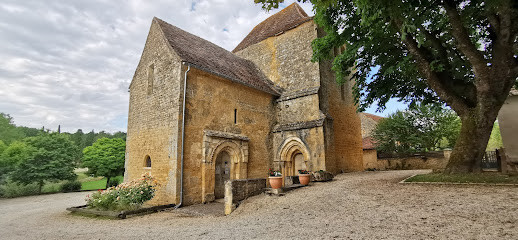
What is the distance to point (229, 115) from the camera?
12.8 metres

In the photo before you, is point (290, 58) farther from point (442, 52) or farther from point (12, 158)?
point (12, 158)

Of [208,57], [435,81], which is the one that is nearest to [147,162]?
[208,57]

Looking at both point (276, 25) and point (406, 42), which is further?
point (276, 25)

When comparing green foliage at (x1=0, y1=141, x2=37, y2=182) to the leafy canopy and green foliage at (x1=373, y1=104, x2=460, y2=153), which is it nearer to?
the leafy canopy

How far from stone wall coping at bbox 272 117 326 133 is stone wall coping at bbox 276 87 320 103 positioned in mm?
1689

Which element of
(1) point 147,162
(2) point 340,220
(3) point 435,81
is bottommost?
(2) point 340,220

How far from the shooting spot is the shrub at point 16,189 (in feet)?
53.0

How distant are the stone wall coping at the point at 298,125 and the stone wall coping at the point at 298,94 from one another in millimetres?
1689

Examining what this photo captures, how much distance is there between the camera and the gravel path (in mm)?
4312

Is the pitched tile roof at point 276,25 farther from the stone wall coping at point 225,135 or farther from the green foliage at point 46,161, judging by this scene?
the green foliage at point 46,161

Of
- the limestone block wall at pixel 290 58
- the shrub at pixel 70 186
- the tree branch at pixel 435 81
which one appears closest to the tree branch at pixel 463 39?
the tree branch at pixel 435 81

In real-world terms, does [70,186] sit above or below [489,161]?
below

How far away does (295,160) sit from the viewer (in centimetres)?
1502

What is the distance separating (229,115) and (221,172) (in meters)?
2.97
